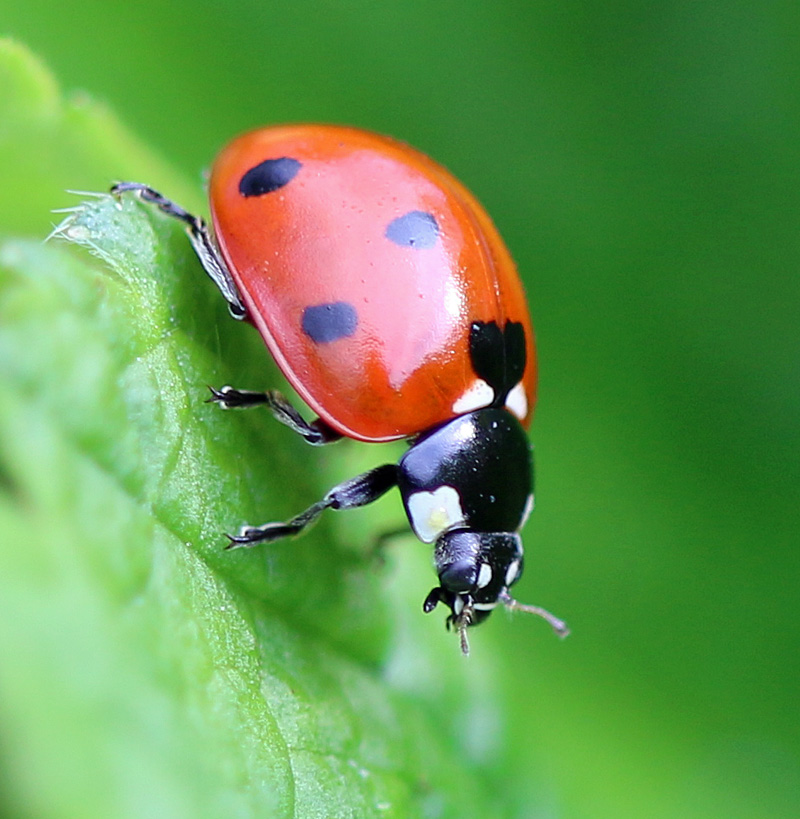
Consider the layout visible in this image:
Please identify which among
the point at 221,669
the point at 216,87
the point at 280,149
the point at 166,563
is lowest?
the point at 221,669

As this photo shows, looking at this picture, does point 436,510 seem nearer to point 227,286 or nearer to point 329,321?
point 329,321

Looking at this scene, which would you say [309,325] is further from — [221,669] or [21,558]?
[21,558]

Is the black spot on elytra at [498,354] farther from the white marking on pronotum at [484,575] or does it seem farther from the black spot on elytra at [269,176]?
the black spot on elytra at [269,176]

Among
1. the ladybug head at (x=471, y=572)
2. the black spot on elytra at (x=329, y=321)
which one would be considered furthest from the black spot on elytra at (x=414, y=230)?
the ladybug head at (x=471, y=572)

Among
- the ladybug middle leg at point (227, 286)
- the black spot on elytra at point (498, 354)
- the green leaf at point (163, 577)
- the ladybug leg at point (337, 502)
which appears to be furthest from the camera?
the black spot on elytra at point (498, 354)

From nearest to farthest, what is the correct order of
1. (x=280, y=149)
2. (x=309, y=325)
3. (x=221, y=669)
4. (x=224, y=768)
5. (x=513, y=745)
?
(x=224, y=768)
(x=221, y=669)
(x=309, y=325)
(x=280, y=149)
(x=513, y=745)

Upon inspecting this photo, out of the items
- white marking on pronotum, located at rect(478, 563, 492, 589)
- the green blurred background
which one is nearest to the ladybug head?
white marking on pronotum, located at rect(478, 563, 492, 589)

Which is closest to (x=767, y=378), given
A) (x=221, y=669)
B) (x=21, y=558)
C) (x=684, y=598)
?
(x=684, y=598)
